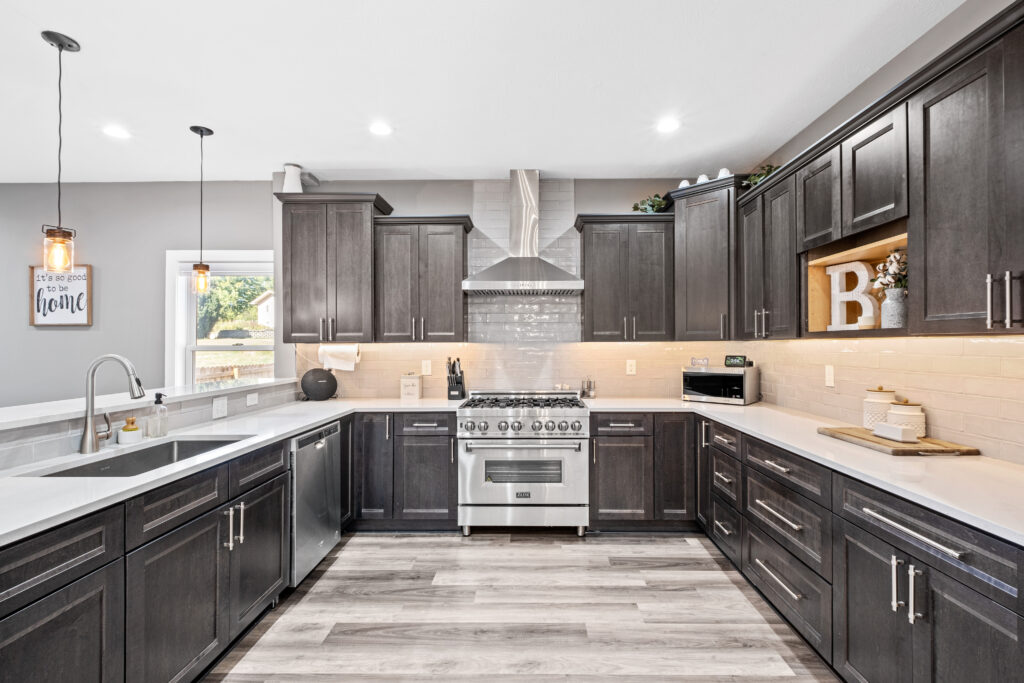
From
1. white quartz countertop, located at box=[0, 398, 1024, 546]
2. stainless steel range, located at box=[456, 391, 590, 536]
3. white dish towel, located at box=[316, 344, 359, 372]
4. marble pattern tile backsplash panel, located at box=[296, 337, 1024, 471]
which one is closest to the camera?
white quartz countertop, located at box=[0, 398, 1024, 546]

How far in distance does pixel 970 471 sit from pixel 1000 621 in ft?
2.22

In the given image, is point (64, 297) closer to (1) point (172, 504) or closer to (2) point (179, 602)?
(1) point (172, 504)

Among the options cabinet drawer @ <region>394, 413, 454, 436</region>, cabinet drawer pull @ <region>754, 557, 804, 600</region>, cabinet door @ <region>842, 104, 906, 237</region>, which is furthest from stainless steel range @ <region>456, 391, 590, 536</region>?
cabinet door @ <region>842, 104, 906, 237</region>

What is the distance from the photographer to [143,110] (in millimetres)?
2900

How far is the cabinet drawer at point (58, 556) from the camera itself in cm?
114

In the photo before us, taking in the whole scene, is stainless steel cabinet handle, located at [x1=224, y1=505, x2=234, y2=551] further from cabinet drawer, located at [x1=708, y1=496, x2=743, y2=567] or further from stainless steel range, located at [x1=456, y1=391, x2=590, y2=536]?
cabinet drawer, located at [x1=708, y1=496, x2=743, y2=567]

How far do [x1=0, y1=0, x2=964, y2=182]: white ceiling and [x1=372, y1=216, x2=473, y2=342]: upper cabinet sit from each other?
1.81 feet

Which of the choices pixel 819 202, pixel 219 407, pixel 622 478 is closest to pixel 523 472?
pixel 622 478

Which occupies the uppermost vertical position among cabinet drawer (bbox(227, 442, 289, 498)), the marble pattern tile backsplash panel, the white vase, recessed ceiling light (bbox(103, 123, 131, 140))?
recessed ceiling light (bbox(103, 123, 131, 140))

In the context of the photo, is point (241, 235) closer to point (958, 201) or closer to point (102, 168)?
point (102, 168)

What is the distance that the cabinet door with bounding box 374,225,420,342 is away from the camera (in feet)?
12.3

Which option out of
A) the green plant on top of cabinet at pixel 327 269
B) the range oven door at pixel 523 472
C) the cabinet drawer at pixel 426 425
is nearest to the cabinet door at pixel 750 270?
the range oven door at pixel 523 472

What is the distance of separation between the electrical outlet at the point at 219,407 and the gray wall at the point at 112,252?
70.2 inches

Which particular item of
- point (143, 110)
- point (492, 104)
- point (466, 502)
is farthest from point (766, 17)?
point (143, 110)
